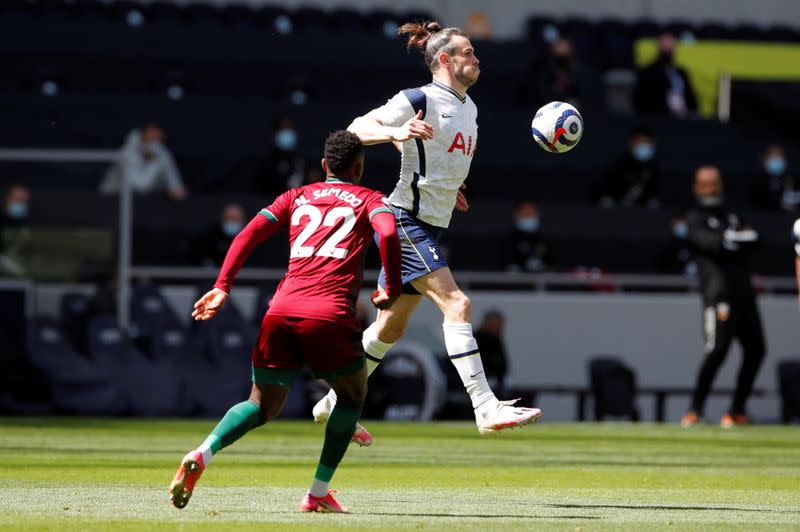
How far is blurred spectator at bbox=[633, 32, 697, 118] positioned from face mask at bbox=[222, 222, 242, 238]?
846cm

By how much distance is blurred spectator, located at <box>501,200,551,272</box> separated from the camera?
2047 cm

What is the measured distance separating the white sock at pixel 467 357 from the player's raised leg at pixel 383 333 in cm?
38

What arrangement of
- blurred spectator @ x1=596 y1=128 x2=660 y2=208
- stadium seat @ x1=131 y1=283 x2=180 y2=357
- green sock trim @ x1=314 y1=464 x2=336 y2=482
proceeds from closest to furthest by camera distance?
green sock trim @ x1=314 y1=464 x2=336 y2=482 < stadium seat @ x1=131 y1=283 x2=180 y2=357 < blurred spectator @ x1=596 y1=128 x2=660 y2=208

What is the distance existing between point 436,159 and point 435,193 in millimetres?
201

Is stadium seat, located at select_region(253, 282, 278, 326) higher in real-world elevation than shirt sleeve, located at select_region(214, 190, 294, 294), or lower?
A: lower

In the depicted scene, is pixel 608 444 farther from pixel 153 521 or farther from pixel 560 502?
pixel 153 521

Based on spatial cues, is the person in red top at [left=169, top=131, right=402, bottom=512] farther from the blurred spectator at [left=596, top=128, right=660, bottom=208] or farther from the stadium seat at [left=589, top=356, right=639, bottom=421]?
the blurred spectator at [left=596, top=128, right=660, bottom=208]

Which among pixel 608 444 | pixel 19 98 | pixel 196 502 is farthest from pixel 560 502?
pixel 19 98

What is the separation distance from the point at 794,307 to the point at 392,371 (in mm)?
6482

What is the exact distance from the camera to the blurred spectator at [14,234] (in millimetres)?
17953

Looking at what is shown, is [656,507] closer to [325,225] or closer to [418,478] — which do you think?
[418,478]

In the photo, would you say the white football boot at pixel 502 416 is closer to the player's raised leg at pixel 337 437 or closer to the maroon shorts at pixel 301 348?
the player's raised leg at pixel 337 437

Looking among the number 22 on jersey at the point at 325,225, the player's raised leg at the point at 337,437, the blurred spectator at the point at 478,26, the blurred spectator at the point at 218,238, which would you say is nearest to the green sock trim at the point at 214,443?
the player's raised leg at the point at 337,437

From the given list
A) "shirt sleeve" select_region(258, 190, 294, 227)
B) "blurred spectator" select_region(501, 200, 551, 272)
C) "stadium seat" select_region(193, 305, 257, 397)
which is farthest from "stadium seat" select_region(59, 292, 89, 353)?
"shirt sleeve" select_region(258, 190, 294, 227)
